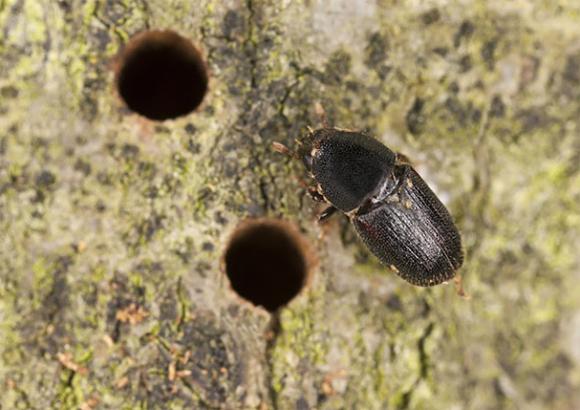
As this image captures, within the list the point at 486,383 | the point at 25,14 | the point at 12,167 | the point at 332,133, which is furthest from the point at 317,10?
the point at 486,383

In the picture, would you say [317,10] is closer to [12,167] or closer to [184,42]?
[184,42]

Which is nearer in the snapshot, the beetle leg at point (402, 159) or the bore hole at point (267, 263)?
the bore hole at point (267, 263)

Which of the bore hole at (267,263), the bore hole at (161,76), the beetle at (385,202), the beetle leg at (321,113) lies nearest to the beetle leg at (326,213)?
the beetle at (385,202)

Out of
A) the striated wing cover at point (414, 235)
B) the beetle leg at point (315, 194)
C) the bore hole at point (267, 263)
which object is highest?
the beetle leg at point (315, 194)

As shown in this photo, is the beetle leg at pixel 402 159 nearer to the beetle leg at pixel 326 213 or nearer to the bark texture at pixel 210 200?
the bark texture at pixel 210 200

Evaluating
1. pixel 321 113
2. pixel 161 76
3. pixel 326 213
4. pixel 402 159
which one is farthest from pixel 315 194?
pixel 161 76

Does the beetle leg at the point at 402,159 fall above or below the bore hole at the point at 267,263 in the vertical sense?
above

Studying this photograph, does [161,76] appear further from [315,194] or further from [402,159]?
[402,159]

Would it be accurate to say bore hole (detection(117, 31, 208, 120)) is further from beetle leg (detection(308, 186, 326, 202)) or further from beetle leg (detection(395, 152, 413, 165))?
beetle leg (detection(395, 152, 413, 165))
